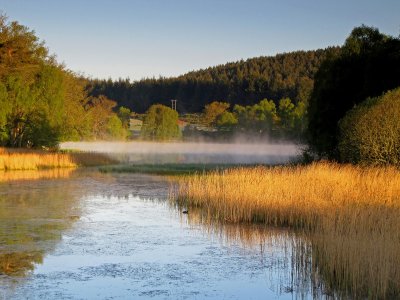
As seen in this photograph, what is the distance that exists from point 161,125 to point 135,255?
86032 millimetres

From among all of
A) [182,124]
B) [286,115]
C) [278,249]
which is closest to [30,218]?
[278,249]

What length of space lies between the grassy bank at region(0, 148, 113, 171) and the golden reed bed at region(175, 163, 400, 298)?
1485 cm

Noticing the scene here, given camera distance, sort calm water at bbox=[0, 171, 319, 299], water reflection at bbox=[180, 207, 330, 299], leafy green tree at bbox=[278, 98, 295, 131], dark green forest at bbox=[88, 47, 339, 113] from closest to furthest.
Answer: calm water at bbox=[0, 171, 319, 299]
water reflection at bbox=[180, 207, 330, 299]
leafy green tree at bbox=[278, 98, 295, 131]
dark green forest at bbox=[88, 47, 339, 113]

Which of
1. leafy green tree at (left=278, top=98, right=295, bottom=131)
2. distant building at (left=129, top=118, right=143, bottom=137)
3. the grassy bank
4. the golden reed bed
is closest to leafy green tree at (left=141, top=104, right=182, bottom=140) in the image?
distant building at (left=129, top=118, right=143, bottom=137)

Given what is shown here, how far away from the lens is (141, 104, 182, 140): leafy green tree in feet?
317

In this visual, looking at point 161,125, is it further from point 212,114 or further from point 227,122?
point 212,114

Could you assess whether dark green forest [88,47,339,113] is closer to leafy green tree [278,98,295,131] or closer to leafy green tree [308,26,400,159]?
leafy green tree [278,98,295,131]

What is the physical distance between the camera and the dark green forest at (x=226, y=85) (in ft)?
406

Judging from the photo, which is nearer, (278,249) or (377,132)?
(278,249)

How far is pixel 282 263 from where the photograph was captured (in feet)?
34.3

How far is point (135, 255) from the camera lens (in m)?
11.1

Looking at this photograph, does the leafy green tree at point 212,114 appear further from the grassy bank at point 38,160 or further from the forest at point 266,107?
the grassy bank at point 38,160

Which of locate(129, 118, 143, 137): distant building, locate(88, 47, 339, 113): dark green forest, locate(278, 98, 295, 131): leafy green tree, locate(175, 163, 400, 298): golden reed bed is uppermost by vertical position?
locate(88, 47, 339, 113): dark green forest

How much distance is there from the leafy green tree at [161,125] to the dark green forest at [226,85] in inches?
1092
